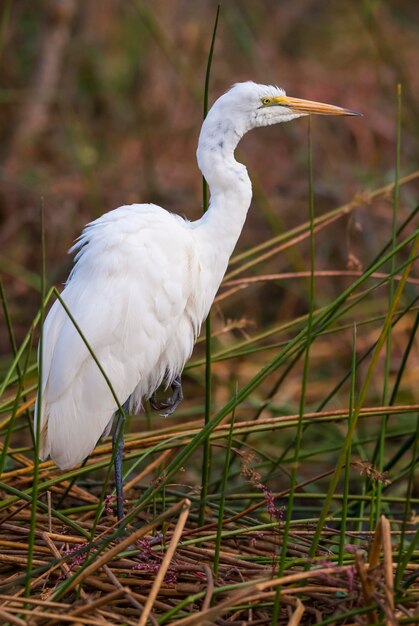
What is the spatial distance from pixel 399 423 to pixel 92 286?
6.04ft

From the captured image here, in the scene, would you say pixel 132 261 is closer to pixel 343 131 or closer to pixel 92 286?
Answer: pixel 92 286

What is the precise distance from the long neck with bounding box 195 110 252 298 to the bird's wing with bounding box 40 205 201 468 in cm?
6

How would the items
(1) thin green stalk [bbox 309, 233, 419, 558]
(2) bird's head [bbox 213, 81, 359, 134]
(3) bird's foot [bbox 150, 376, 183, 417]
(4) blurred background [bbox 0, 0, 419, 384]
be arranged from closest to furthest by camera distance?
(1) thin green stalk [bbox 309, 233, 419, 558], (2) bird's head [bbox 213, 81, 359, 134], (3) bird's foot [bbox 150, 376, 183, 417], (4) blurred background [bbox 0, 0, 419, 384]

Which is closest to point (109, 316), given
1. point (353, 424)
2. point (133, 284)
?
point (133, 284)

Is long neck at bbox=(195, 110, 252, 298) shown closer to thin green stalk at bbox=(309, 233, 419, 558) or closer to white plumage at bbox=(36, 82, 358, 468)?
white plumage at bbox=(36, 82, 358, 468)

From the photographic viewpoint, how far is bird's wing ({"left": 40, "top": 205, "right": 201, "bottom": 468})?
8.02ft

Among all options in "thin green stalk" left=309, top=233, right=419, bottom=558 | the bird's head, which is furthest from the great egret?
"thin green stalk" left=309, top=233, right=419, bottom=558

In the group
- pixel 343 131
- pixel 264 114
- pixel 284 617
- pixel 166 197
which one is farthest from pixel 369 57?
pixel 284 617

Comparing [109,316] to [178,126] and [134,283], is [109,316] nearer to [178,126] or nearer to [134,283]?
[134,283]

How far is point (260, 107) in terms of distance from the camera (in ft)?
8.12

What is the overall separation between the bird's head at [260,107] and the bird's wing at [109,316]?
32cm

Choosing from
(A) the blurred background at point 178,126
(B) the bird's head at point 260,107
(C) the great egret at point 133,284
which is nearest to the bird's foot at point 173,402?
(C) the great egret at point 133,284

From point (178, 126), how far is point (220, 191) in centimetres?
420

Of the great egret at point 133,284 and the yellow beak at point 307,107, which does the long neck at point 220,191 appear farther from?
the yellow beak at point 307,107
